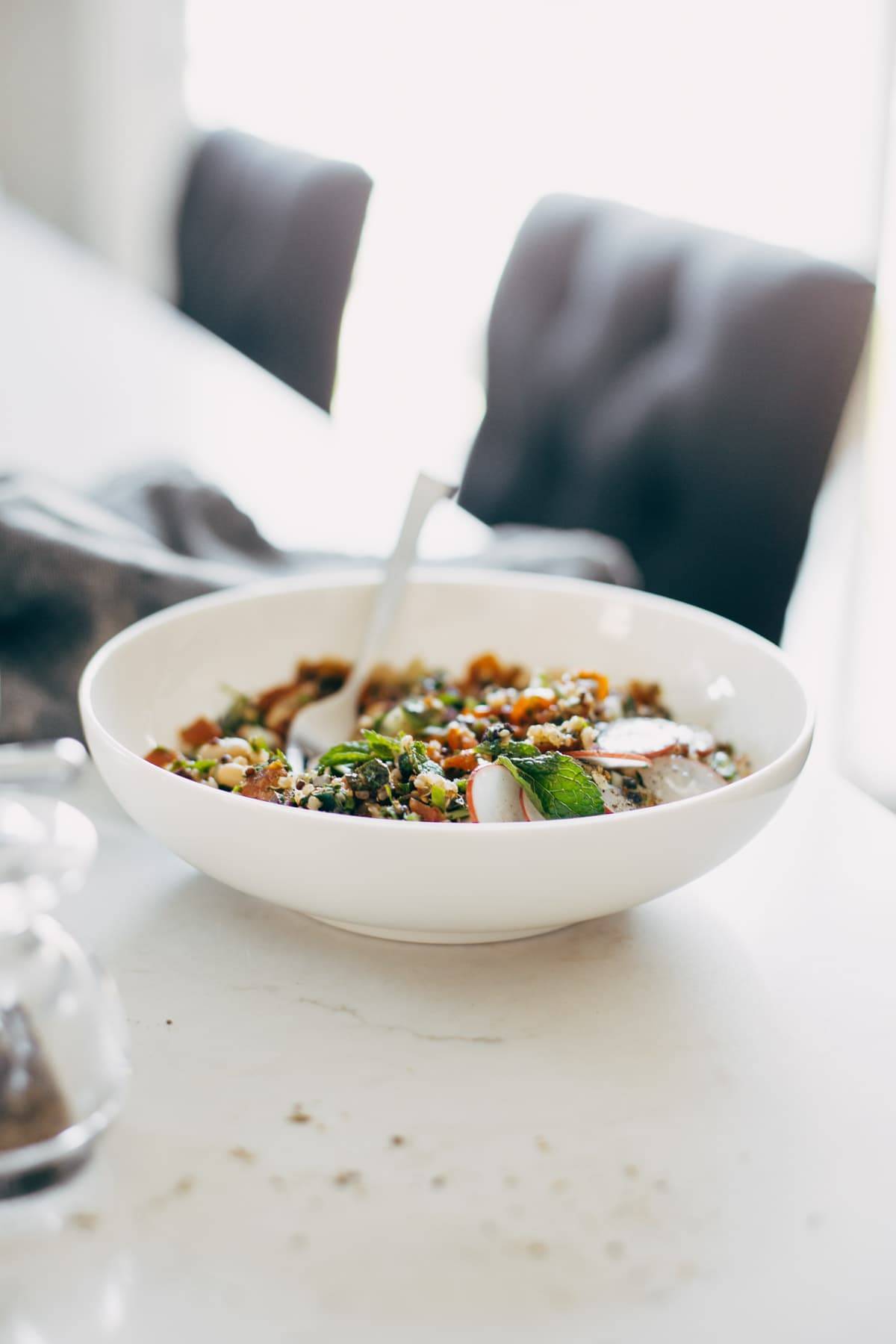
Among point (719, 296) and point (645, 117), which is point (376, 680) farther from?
point (645, 117)

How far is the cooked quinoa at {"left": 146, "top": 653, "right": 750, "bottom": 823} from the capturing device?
645 mm

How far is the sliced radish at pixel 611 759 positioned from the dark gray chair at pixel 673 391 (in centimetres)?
75

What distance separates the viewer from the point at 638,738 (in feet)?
2.40

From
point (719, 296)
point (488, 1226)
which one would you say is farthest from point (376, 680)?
point (719, 296)

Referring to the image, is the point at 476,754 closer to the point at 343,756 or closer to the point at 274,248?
the point at 343,756

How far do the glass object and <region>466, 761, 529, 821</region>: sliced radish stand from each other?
0.20 m

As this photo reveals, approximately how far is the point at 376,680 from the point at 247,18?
413 cm

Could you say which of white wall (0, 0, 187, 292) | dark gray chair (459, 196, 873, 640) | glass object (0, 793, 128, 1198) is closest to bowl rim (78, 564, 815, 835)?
glass object (0, 793, 128, 1198)

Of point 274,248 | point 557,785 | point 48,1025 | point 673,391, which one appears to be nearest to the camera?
point 48,1025

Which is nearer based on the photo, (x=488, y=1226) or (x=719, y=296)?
(x=488, y=1226)

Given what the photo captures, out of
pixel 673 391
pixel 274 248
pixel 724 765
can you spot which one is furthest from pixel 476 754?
pixel 274 248

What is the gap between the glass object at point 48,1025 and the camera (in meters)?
0.47

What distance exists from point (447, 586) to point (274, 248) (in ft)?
5.21

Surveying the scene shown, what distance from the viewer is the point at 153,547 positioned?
1078 millimetres
